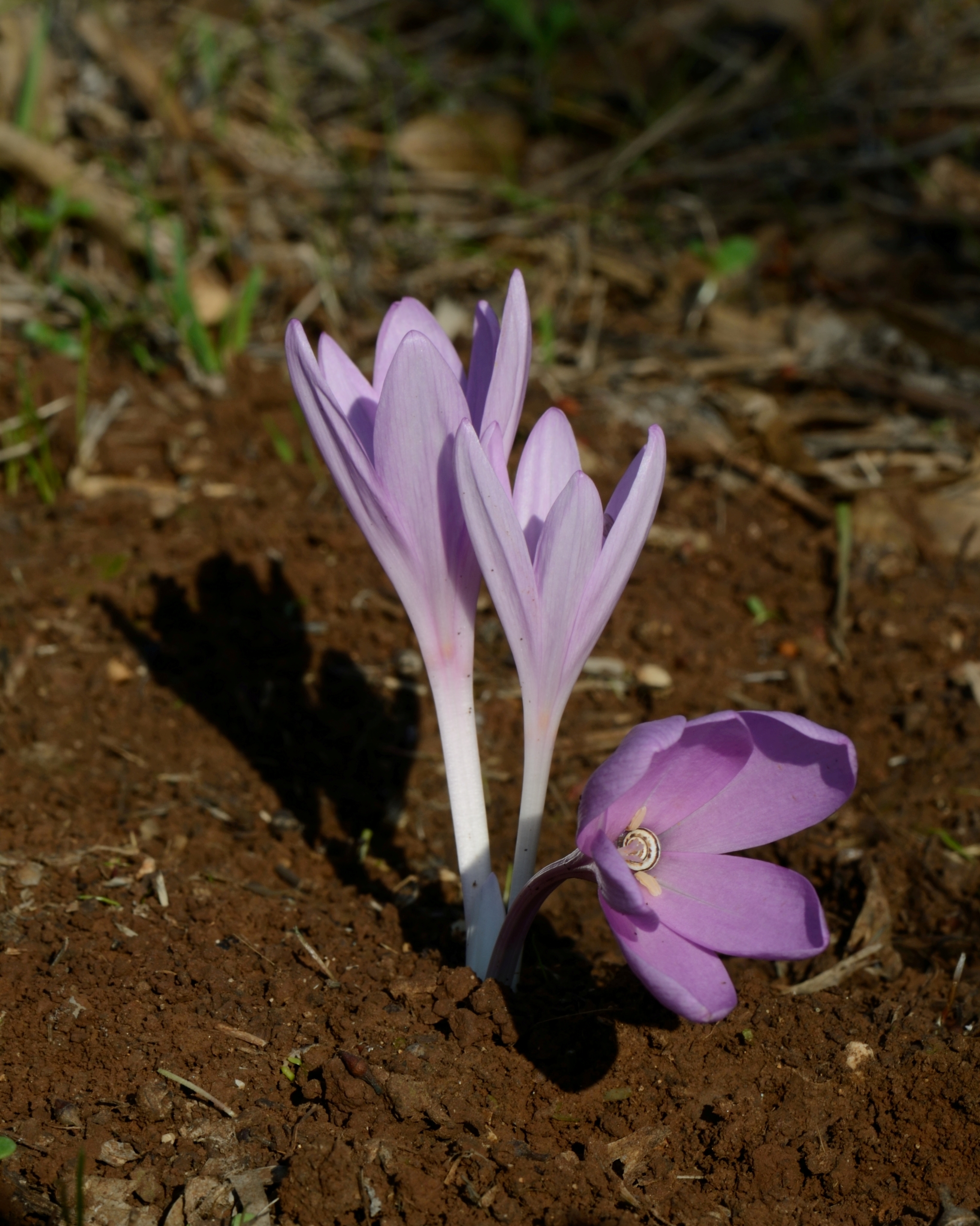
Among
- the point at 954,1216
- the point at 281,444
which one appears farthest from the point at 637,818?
the point at 281,444

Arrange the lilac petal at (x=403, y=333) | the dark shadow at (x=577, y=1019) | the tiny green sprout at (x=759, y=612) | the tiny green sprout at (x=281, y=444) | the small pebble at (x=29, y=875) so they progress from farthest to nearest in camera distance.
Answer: the tiny green sprout at (x=281, y=444), the tiny green sprout at (x=759, y=612), the small pebble at (x=29, y=875), the lilac petal at (x=403, y=333), the dark shadow at (x=577, y=1019)

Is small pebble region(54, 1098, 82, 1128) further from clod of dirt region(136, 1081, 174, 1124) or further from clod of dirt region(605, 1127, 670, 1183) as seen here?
clod of dirt region(605, 1127, 670, 1183)

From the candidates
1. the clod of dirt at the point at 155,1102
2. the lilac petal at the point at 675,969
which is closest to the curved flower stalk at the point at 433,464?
the lilac petal at the point at 675,969

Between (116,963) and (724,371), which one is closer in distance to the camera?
(116,963)

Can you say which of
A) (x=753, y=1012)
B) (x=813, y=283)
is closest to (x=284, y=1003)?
(x=753, y=1012)

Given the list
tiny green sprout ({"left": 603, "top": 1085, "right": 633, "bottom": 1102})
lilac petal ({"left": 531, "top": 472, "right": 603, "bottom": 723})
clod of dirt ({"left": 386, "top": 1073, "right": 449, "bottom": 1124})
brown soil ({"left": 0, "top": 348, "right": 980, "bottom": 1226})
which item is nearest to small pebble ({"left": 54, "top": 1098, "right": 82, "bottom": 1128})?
brown soil ({"left": 0, "top": 348, "right": 980, "bottom": 1226})

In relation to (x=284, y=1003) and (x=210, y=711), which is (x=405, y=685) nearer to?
(x=210, y=711)

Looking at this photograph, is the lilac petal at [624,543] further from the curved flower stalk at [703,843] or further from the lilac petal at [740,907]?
the lilac petal at [740,907]
